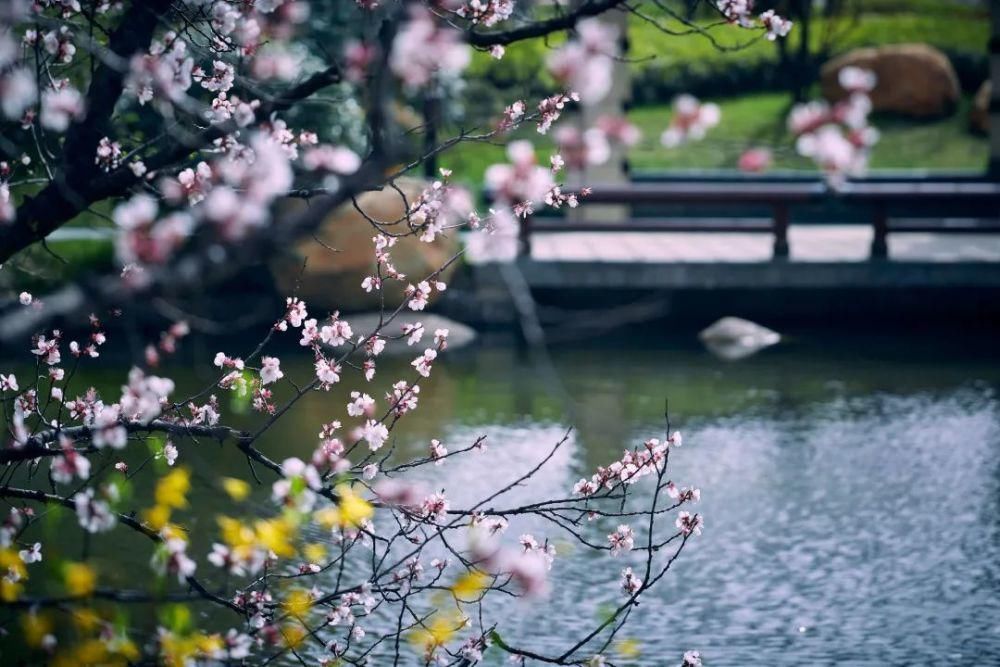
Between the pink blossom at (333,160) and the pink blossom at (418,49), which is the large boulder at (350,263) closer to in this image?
the pink blossom at (333,160)

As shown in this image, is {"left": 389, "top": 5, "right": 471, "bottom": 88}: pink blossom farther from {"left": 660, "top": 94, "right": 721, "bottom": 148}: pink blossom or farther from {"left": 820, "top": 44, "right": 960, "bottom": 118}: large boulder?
{"left": 820, "top": 44, "right": 960, "bottom": 118}: large boulder

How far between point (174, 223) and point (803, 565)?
6243mm

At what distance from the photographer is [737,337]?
15.8 m

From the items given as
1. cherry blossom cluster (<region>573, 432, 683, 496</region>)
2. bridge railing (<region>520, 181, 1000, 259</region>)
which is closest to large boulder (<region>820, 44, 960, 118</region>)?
bridge railing (<region>520, 181, 1000, 259</region>)

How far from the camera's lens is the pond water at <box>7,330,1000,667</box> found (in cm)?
745

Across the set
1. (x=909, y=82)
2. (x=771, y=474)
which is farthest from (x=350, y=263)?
(x=909, y=82)

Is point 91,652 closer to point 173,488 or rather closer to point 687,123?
point 173,488

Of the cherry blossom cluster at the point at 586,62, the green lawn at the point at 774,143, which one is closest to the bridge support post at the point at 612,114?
the green lawn at the point at 774,143

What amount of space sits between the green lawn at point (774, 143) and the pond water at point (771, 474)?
11427mm

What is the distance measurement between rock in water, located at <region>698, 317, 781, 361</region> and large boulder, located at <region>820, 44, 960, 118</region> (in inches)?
517

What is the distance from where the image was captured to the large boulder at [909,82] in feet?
91.4

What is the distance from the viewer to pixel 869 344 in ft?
50.8

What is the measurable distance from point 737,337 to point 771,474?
5.48 meters

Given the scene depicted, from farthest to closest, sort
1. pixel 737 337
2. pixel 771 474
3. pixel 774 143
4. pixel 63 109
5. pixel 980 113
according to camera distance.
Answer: pixel 980 113 < pixel 774 143 < pixel 737 337 < pixel 771 474 < pixel 63 109
